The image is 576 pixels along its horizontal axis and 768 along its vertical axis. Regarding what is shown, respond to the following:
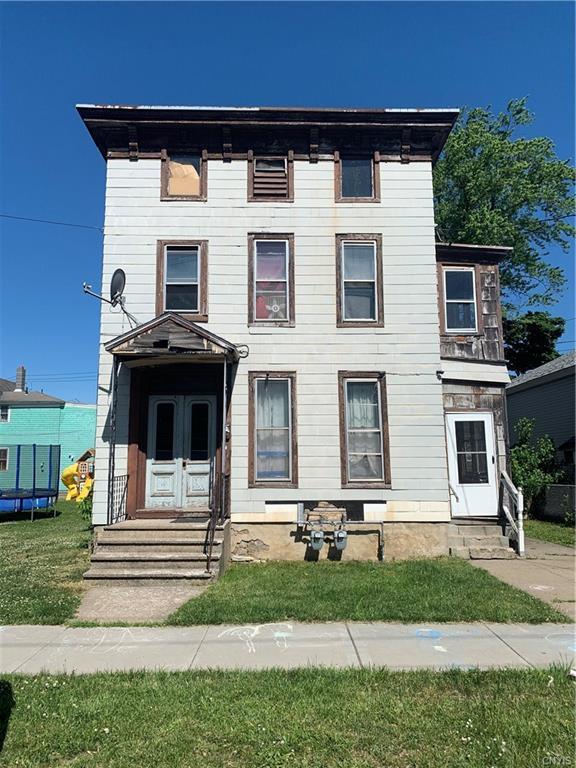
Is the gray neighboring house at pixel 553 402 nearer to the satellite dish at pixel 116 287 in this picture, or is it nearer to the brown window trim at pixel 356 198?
the brown window trim at pixel 356 198

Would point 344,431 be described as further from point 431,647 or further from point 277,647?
point 277,647

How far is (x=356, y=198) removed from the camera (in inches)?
412

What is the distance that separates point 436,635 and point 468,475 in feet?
18.2

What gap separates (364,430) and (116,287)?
5419 mm

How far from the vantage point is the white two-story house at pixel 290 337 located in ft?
31.3

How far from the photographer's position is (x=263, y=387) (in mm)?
9883

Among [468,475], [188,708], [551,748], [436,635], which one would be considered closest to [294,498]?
[468,475]

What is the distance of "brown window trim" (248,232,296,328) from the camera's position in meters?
9.98

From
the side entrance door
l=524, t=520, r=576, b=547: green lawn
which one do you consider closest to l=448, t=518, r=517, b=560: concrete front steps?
the side entrance door

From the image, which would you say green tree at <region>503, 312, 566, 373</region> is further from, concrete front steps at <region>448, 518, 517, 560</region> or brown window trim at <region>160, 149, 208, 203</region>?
brown window trim at <region>160, 149, 208, 203</region>

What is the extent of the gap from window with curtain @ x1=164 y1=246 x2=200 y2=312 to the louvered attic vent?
1793 mm

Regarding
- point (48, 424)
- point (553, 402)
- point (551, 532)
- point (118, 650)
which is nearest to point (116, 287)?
point (118, 650)

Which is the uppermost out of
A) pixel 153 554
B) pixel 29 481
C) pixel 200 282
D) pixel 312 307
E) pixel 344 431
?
pixel 200 282

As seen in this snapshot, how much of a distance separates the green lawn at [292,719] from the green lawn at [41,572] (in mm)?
1993
